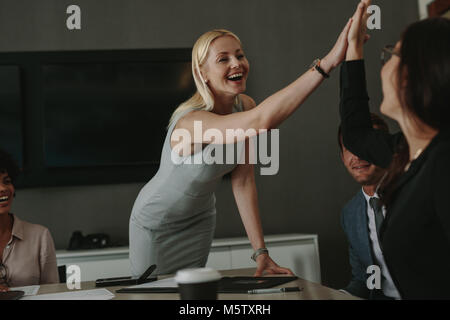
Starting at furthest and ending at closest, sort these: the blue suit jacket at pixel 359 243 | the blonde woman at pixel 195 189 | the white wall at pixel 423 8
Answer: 1. the white wall at pixel 423 8
2. the blue suit jacket at pixel 359 243
3. the blonde woman at pixel 195 189

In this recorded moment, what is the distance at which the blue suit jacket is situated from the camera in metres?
1.76

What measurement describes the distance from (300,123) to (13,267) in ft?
7.40

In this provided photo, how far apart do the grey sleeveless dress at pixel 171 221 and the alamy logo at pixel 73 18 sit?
2121 millimetres

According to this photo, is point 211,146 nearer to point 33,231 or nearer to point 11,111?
point 33,231

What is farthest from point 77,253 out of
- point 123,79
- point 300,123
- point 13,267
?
point 300,123

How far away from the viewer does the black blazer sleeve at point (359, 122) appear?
123cm

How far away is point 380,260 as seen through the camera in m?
1.75

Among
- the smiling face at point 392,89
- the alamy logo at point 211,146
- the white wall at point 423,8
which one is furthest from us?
the white wall at point 423,8

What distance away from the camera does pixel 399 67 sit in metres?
0.98

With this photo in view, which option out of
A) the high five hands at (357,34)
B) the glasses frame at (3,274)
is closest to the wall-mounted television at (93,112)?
the glasses frame at (3,274)

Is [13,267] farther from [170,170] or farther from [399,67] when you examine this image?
[399,67]

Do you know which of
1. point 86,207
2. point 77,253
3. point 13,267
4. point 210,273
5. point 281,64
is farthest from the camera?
point 281,64

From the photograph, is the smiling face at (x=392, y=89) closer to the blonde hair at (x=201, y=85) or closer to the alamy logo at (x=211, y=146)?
the alamy logo at (x=211, y=146)

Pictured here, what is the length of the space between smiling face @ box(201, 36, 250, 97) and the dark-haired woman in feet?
2.12
